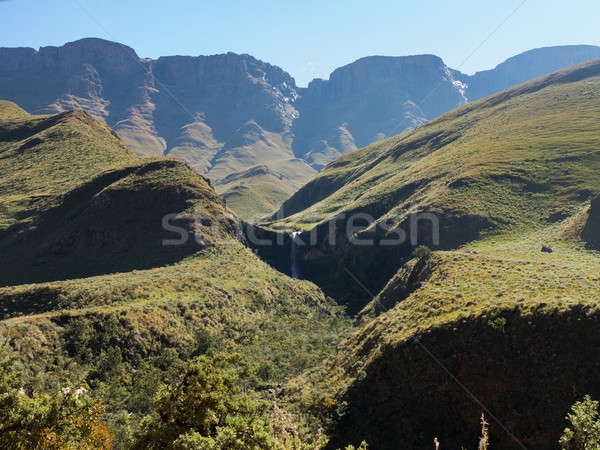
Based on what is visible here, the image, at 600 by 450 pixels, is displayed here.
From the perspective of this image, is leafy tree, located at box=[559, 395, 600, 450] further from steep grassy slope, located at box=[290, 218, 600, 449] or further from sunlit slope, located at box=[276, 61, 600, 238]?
sunlit slope, located at box=[276, 61, 600, 238]

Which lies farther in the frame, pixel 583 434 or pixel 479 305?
pixel 479 305

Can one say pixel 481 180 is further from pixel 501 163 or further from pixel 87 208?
pixel 87 208

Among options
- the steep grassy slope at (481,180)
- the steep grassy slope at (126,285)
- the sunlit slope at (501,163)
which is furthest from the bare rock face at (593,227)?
the steep grassy slope at (126,285)

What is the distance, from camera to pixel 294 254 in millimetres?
104125

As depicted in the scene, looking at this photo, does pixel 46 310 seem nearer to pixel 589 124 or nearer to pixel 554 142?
pixel 554 142

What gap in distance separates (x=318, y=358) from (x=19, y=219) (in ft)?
241

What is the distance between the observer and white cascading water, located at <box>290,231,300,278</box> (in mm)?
96500

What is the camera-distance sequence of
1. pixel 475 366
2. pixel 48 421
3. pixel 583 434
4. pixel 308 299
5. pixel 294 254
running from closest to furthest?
pixel 583 434 → pixel 48 421 → pixel 475 366 → pixel 308 299 → pixel 294 254

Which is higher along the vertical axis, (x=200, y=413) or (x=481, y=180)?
(x=481, y=180)

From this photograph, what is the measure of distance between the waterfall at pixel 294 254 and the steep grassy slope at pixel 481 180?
3.73m

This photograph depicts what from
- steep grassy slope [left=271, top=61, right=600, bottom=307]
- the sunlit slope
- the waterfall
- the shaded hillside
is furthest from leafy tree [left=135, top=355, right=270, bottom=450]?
the waterfall

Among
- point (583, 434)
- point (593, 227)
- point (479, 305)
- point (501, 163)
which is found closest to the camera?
point (583, 434)

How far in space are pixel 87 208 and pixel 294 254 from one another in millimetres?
55179

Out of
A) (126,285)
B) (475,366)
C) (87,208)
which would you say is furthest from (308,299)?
(87,208)
